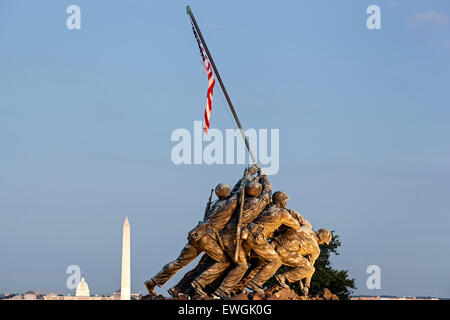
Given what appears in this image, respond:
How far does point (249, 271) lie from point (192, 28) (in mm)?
6707

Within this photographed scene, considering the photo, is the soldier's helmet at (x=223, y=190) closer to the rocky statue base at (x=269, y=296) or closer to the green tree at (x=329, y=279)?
the rocky statue base at (x=269, y=296)

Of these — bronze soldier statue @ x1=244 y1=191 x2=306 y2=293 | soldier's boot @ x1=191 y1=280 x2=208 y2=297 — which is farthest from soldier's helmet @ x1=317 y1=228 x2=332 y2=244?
soldier's boot @ x1=191 y1=280 x2=208 y2=297

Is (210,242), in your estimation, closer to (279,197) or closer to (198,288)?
(198,288)

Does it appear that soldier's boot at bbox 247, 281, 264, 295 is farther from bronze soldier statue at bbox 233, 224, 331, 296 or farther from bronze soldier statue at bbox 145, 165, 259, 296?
bronze soldier statue at bbox 145, 165, 259, 296

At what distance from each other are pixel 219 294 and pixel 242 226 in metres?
1.72

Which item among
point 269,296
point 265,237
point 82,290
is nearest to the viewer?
point 269,296

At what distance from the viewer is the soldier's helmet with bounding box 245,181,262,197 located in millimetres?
25703

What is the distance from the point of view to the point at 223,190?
85.0 ft

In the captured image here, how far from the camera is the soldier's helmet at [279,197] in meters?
25.9

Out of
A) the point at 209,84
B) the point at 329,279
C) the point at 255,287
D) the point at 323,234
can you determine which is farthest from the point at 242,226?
the point at 329,279

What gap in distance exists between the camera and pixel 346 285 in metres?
46.0

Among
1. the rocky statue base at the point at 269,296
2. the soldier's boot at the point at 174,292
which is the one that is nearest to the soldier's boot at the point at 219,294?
the rocky statue base at the point at 269,296
